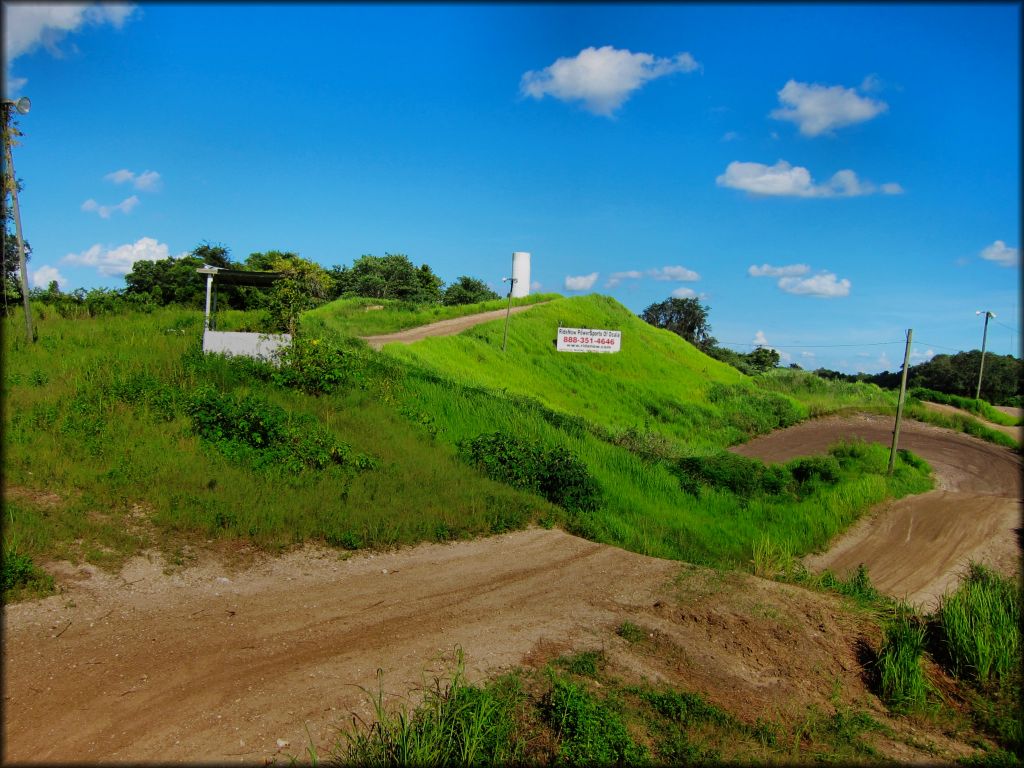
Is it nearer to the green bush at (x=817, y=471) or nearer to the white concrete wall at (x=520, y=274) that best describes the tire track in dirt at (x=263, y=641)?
the green bush at (x=817, y=471)

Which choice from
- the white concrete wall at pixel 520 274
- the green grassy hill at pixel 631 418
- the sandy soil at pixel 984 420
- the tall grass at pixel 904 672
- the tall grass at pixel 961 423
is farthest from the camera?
the white concrete wall at pixel 520 274

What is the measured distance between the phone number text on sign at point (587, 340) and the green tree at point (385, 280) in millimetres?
19620

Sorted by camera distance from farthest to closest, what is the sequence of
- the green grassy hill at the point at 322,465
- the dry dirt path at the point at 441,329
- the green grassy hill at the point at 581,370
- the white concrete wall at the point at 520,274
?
the white concrete wall at the point at 520,274, the dry dirt path at the point at 441,329, the green grassy hill at the point at 581,370, the green grassy hill at the point at 322,465

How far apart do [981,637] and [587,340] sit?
28.9m

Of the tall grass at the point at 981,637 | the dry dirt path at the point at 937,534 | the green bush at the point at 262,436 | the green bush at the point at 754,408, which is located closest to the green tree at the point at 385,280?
the green bush at the point at 754,408

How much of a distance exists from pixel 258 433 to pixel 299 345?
4741 mm

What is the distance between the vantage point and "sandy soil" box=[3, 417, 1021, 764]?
5.20 metres

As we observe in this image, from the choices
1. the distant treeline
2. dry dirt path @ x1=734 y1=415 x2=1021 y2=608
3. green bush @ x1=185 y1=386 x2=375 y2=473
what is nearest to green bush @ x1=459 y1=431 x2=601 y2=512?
green bush @ x1=185 y1=386 x2=375 y2=473

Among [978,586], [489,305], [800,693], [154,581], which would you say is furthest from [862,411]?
[154,581]

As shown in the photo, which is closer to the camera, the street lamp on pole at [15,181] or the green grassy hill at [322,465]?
the green grassy hill at [322,465]

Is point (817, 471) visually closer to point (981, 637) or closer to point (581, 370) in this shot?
point (581, 370)

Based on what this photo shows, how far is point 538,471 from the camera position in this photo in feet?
46.6

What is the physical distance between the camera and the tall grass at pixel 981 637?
742 cm

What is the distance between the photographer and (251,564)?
872 cm
